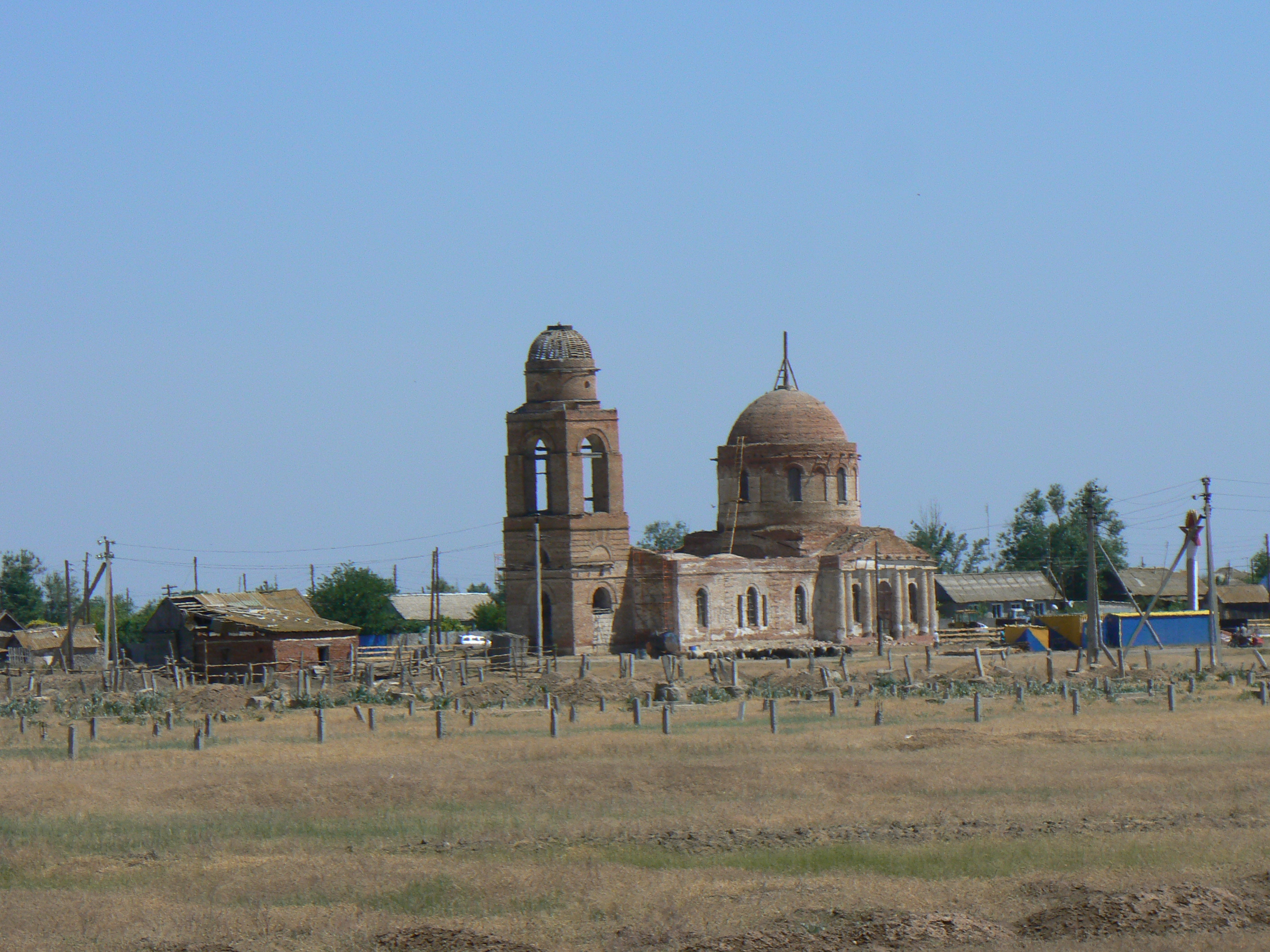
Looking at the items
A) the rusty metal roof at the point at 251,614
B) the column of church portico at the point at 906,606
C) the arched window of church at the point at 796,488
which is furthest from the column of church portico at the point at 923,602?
the rusty metal roof at the point at 251,614

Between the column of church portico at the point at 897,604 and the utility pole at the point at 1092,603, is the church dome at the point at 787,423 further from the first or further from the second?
the utility pole at the point at 1092,603

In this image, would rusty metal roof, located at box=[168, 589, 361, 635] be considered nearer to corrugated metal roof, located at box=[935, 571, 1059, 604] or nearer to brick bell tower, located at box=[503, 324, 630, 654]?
brick bell tower, located at box=[503, 324, 630, 654]

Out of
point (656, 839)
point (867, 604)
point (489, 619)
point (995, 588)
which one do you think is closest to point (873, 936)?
point (656, 839)

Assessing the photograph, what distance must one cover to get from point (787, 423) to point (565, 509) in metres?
13.2

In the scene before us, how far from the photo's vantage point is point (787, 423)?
248 ft

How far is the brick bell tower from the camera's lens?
6638 centimetres

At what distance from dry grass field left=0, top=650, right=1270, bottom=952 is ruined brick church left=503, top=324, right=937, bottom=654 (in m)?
32.4

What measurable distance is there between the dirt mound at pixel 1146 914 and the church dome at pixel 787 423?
5943 cm

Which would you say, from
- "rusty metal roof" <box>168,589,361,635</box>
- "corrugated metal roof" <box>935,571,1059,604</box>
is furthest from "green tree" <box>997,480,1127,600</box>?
"rusty metal roof" <box>168,589,361,635</box>

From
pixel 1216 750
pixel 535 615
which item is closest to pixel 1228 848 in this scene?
pixel 1216 750

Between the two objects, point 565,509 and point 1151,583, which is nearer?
point 565,509

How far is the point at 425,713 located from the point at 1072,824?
77.9 feet

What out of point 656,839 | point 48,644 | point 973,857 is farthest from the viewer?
point 48,644

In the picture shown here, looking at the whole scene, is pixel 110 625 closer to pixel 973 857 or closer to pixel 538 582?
pixel 538 582
